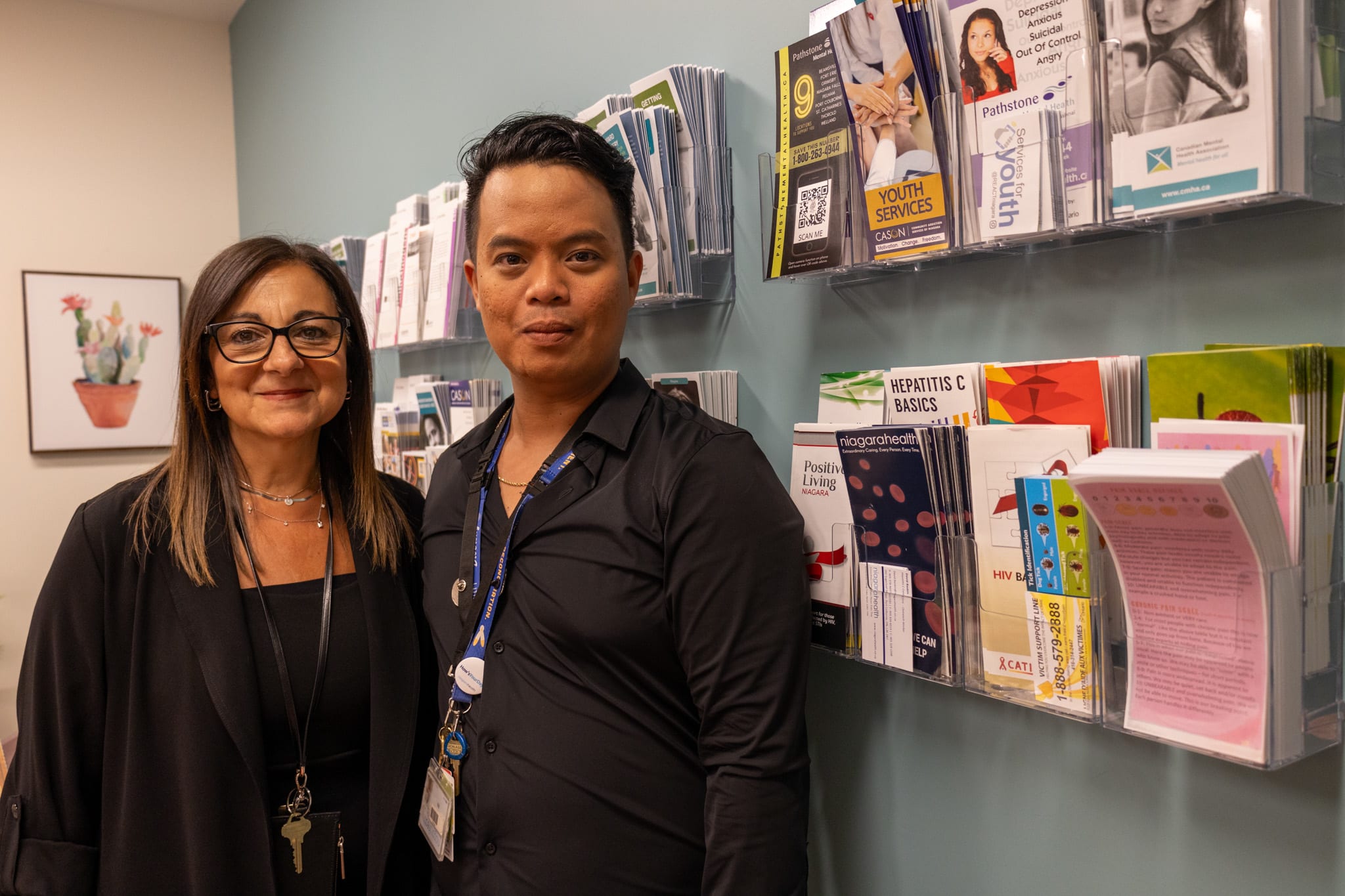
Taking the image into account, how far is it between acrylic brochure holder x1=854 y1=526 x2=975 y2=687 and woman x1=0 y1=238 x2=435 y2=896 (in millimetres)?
806

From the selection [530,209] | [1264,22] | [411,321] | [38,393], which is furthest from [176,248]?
[1264,22]

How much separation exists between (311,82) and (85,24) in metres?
1.52

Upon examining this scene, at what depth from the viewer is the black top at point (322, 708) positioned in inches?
59.4

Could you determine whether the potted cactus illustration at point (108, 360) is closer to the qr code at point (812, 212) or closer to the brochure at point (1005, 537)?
the qr code at point (812, 212)

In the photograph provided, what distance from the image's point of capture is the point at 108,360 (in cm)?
431

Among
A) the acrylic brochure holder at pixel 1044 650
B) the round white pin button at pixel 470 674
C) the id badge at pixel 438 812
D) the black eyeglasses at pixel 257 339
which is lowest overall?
the id badge at pixel 438 812

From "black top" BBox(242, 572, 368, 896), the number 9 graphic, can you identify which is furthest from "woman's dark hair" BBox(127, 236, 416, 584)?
the number 9 graphic

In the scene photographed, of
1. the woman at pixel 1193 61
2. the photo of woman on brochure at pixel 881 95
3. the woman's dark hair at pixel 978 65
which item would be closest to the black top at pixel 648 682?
the photo of woman on brochure at pixel 881 95

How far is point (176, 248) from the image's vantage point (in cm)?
446

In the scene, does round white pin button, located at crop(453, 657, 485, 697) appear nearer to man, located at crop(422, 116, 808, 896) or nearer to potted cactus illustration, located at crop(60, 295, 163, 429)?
man, located at crop(422, 116, 808, 896)

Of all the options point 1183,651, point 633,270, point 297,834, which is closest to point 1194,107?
point 1183,651

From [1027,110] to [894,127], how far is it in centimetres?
19

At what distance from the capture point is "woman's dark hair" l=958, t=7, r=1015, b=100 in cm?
104

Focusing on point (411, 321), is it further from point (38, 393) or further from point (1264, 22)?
point (38, 393)
